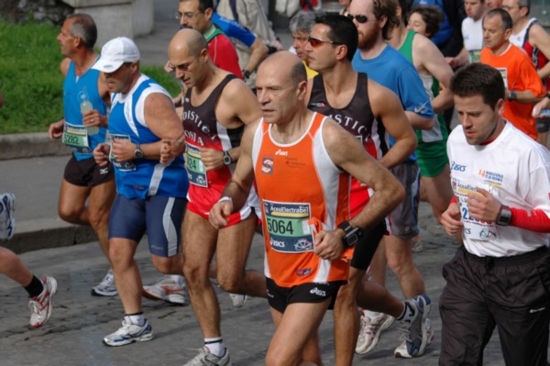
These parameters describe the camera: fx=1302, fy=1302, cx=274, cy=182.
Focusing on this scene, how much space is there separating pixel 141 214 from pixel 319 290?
2315 millimetres

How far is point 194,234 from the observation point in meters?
7.38

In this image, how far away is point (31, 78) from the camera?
46.5 feet

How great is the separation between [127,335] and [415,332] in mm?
1713

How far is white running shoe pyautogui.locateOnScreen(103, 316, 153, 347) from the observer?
25.4ft

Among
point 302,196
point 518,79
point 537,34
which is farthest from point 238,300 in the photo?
point 537,34

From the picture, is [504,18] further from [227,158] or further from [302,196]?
[302,196]

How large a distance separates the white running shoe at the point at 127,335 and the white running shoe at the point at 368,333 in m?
1.29

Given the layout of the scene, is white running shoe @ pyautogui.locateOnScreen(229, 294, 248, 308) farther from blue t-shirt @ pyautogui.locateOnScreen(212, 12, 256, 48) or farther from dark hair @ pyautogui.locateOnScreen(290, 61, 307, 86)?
blue t-shirt @ pyautogui.locateOnScreen(212, 12, 256, 48)

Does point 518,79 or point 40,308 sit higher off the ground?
point 518,79

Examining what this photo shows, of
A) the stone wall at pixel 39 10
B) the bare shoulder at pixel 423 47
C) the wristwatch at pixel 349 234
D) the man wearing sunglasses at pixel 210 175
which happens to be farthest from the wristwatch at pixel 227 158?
the stone wall at pixel 39 10

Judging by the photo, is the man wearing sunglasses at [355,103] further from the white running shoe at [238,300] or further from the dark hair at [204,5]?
the dark hair at [204,5]

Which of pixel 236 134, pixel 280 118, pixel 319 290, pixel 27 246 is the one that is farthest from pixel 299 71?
pixel 27 246

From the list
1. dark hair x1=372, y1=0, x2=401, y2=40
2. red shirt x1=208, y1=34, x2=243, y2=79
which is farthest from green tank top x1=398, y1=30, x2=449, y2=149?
red shirt x1=208, y1=34, x2=243, y2=79

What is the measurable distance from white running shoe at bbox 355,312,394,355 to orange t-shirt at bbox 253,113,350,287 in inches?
67.9
